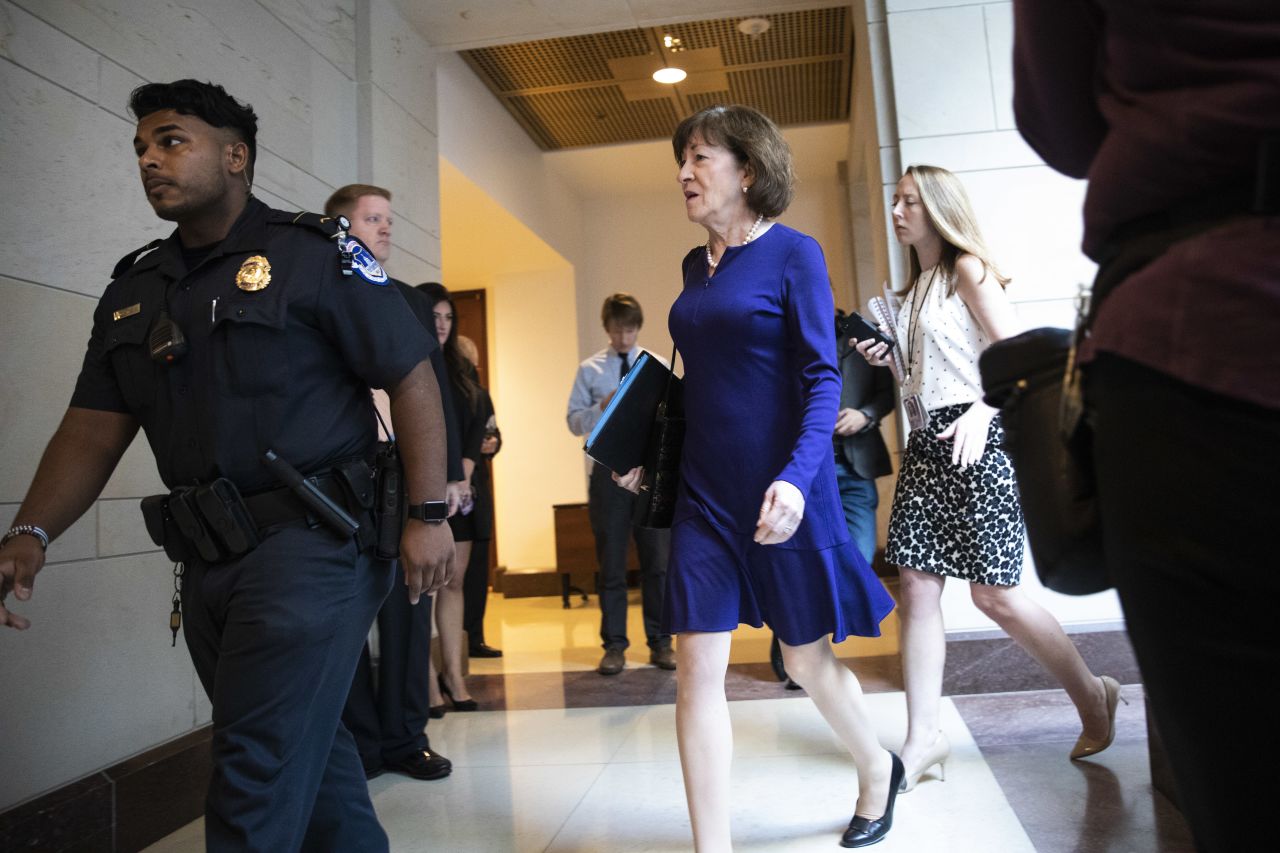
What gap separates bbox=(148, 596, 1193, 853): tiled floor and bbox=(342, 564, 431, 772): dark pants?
0.37ft

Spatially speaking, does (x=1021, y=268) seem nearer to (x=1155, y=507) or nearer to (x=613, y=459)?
(x=613, y=459)

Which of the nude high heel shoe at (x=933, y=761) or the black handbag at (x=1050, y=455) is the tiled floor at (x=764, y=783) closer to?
the nude high heel shoe at (x=933, y=761)

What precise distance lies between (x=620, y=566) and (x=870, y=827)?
8.74 feet

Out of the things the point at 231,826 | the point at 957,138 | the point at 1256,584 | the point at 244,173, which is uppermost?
the point at 957,138

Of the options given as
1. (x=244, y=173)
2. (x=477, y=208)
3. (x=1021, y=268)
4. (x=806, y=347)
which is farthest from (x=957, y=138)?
(x=477, y=208)

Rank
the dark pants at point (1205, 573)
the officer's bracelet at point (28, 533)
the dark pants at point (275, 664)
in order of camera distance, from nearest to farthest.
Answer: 1. the dark pants at point (1205, 573)
2. the dark pants at point (275, 664)
3. the officer's bracelet at point (28, 533)

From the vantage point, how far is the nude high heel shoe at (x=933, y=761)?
9.22 feet

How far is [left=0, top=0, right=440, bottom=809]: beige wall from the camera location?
2.62 m

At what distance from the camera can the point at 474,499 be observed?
4.55 m

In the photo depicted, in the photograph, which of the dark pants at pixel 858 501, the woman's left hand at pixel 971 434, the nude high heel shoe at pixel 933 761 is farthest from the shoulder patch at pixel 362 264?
the dark pants at pixel 858 501

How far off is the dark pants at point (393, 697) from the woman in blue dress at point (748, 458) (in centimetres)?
143

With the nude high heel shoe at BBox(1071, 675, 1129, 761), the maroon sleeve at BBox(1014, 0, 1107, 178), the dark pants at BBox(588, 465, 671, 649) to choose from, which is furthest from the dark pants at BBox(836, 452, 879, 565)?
the maroon sleeve at BBox(1014, 0, 1107, 178)

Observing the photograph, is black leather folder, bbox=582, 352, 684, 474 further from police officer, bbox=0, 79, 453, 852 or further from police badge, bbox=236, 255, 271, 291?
police badge, bbox=236, 255, 271, 291

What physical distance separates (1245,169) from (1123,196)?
0.09 metres
